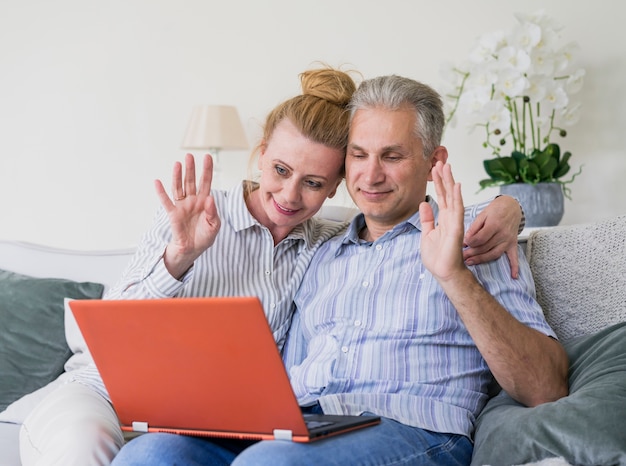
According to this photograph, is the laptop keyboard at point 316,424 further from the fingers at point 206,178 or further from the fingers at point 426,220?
the fingers at point 206,178

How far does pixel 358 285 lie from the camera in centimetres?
166

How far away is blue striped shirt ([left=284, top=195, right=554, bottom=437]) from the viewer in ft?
4.87

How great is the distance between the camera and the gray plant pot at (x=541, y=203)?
2719mm

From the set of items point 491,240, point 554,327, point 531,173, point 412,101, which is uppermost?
point 412,101

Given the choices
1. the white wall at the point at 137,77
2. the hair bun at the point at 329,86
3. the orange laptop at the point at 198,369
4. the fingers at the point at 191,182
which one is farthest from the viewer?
the white wall at the point at 137,77

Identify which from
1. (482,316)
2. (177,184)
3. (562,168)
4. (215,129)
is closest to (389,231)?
(482,316)

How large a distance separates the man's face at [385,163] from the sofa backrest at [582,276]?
13.1 inches

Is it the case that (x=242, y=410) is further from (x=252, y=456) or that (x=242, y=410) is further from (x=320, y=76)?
(x=320, y=76)

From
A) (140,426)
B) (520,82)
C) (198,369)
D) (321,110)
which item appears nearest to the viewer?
(198,369)

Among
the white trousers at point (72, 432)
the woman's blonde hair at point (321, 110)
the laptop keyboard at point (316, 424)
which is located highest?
the woman's blonde hair at point (321, 110)

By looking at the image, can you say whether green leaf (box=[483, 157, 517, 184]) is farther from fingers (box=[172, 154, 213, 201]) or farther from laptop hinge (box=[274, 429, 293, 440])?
laptop hinge (box=[274, 429, 293, 440])

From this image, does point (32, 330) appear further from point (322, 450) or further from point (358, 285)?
point (322, 450)

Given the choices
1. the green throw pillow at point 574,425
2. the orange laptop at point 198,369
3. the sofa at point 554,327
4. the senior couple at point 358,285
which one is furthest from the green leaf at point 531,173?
the orange laptop at point 198,369

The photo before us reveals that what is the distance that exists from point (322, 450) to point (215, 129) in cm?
266
